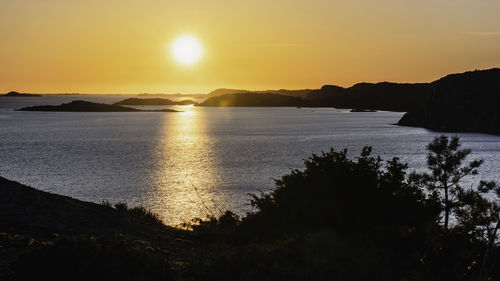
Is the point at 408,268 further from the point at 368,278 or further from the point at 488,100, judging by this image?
the point at 488,100

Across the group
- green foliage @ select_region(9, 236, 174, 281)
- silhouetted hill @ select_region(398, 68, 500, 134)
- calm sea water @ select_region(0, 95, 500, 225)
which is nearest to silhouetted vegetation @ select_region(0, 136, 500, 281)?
green foliage @ select_region(9, 236, 174, 281)

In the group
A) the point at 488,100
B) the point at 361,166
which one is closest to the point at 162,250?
the point at 361,166

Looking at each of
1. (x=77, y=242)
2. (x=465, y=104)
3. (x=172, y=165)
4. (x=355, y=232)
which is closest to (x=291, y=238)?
(x=355, y=232)

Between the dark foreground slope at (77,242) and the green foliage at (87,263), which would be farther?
the dark foreground slope at (77,242)

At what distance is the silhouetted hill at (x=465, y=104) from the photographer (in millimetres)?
160000

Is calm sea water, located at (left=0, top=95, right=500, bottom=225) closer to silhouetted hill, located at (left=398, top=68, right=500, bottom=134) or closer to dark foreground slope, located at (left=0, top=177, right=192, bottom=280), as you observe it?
dark foreground slope, located at (left=0, top=177, right=192, bottom=280)

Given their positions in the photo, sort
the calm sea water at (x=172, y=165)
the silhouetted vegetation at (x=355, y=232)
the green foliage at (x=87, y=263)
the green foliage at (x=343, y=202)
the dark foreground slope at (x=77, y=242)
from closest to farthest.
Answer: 1. the green foliage at (x=87, y=263)
2. the dark foreground slope at (x=77, y=242)
3. the silhouetted vegetation at (x=355, y=232)
4. the green foliage at (x=343, y=202)
5. the calm sea water at (x=172, y=165)

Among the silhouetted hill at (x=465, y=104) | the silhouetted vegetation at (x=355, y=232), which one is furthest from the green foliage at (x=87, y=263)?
the silhouetted hill at (x=465, y=104)

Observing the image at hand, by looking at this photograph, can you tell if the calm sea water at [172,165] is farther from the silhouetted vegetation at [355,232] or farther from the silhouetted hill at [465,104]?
the silhouetted hill at [465,104]

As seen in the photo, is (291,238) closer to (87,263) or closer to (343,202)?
(343,202)

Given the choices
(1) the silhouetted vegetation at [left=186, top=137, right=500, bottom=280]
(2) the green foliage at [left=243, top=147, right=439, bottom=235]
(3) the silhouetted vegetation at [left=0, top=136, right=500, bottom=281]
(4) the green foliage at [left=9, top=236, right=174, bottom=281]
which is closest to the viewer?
(4) the green foliage at [left=9, top=236, right=174, bottom=281]

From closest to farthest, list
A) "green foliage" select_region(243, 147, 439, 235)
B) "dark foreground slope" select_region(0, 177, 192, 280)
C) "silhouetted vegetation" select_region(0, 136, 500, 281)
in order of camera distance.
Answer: "dark foreground slope" select_region(0, 177, 192, 280), "silhouetted vegetation" select_region(0, 136, 500, 281), "green foliage" select_region(243, 147, 439, 235)

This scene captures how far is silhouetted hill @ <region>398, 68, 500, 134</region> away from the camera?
6299 inches

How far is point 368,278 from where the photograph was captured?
1150cm
